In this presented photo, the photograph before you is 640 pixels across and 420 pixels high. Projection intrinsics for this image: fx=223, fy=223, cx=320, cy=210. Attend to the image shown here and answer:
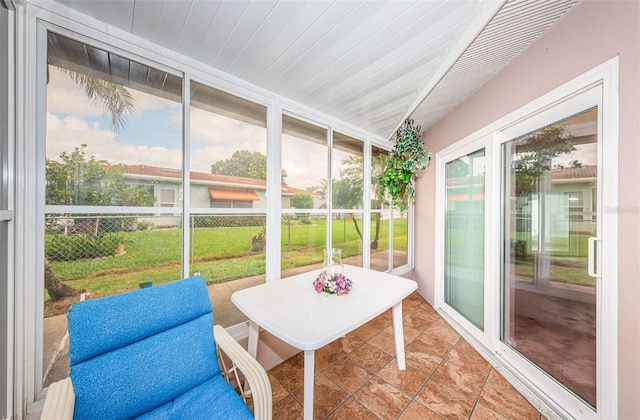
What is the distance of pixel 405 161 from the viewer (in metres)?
3.00

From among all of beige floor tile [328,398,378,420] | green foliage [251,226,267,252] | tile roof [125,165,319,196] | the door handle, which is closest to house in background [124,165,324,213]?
tile roof [125,165,319,196]

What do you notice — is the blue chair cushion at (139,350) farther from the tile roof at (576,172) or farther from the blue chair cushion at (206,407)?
the tile roof at (576,172)

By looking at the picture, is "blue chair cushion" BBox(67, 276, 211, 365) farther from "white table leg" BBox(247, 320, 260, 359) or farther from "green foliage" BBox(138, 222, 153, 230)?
"green foliage" BBox(138, 222, 153, 230)

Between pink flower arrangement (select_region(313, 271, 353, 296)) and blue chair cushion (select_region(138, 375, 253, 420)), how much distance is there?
792mm

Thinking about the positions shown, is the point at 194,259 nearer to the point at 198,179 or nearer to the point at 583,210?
the point at 198,179

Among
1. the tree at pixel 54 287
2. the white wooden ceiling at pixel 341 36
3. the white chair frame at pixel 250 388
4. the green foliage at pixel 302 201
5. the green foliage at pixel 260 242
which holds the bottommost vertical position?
the white chair frame at pixel 250 388

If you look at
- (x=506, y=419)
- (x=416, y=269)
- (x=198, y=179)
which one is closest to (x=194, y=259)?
(x=198, y=179)

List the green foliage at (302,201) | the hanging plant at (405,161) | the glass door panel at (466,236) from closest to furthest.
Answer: the glass door panel at (466,236) < the green foliage at (302,201) < the hanging plant at (405,161)

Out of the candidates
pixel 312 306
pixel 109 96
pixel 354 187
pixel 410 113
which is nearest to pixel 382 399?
pixel 312 306

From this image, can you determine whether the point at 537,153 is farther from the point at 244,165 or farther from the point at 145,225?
the point at 145,225

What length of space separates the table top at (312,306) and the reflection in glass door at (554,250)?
3.30 feet

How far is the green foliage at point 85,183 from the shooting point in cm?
128

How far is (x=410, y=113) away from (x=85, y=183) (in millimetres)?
2888

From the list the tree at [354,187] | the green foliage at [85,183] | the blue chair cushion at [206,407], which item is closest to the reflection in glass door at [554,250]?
the tree at [354,187]
